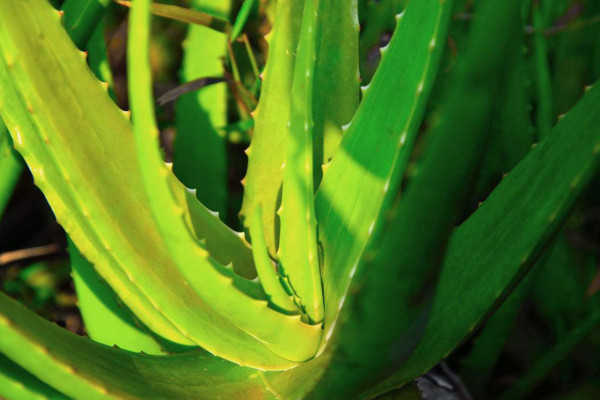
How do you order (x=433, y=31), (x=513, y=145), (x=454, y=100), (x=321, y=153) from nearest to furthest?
(x=454, y=100) → (x=433, y=31) → (x=321, y=153) → (x=513, y=145)

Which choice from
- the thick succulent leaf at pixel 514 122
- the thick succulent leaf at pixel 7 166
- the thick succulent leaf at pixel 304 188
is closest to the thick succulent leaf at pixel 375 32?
the thick succulent leaf at pixel 514 122

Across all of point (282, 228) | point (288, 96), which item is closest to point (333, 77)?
point (288, 96)

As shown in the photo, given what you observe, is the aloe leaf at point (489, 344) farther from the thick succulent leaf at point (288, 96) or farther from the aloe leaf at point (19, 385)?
the aloe leaf at point (19, 385)

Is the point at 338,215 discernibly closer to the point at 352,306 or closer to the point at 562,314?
the point at 352,306

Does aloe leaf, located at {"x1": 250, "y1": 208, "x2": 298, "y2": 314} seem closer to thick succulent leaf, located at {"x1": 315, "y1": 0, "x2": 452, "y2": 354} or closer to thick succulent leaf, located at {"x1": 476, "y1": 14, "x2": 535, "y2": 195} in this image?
thick succulent leaf, located at {"x1": 315, "y1": 0, "x2": 452, "y2": 354}

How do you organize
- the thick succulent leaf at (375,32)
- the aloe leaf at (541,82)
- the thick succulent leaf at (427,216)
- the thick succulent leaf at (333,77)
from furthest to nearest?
the thick succulent leaf at (375,32) → the aloe leaf at (541,82) → the thick succulent leaf at (333,77) → the thick succulent leaf at (427,216)

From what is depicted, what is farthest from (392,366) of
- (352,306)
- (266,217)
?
(266,217)

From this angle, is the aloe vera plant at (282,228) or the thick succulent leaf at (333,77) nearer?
the aloe vera plant at (282,228)
